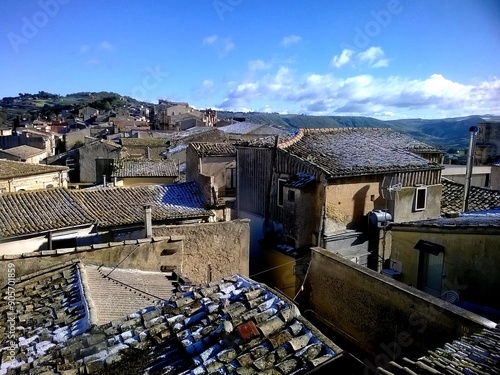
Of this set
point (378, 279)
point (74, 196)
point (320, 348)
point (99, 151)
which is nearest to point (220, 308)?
point (320, 348)

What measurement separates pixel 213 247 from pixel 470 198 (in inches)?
442

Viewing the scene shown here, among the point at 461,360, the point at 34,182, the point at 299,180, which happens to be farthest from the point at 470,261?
the point at 34,182

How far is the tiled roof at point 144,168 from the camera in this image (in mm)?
24906

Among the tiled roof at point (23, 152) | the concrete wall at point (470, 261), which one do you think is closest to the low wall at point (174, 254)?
the concrete wall at point (470, 261)

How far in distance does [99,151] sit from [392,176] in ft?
87.4

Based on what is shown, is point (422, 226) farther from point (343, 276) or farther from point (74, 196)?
point (74, 196)

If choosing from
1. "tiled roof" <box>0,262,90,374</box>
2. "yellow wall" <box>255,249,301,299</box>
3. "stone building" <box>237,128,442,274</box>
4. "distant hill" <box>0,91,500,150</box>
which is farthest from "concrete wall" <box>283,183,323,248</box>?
"distant hill" <box>0,91,500,150</box>

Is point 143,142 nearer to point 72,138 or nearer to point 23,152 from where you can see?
point 23,152

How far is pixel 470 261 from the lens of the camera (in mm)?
8078

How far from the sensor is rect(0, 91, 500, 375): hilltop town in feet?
15.9

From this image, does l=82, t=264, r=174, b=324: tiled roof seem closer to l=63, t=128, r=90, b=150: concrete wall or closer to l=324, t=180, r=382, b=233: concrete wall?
l=324, t=180, r=382, b=233: concrete wall

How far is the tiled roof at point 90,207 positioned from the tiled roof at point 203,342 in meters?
8.09

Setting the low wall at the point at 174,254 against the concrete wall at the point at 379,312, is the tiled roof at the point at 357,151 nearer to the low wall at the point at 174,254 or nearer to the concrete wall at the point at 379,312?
the low wall at the point at 174,254

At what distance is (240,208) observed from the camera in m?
18.1
